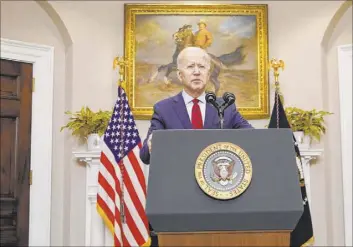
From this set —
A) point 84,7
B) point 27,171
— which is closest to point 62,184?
point 27,171

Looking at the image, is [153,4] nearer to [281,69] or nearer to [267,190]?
[281,69]

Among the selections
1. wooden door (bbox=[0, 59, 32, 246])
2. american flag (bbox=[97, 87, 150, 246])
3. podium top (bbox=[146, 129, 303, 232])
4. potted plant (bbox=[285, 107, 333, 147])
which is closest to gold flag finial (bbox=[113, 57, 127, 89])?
american flag (bbox=[97, 87, 150, 246])

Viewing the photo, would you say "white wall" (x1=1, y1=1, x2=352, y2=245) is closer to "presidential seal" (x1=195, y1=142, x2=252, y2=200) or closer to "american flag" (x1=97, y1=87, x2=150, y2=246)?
"american flag" (x1=97, y1=87, x2=150, y2=246)

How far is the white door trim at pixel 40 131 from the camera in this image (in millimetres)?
4883

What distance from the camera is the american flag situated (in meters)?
→ 4.42

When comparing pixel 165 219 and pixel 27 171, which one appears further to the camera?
pixel 27 171

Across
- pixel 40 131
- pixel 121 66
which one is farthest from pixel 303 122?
pixel 40 131

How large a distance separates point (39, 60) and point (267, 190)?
12.3 ft

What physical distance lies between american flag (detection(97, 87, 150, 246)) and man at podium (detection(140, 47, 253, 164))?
202cm

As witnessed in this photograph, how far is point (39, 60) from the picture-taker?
5.07 meters

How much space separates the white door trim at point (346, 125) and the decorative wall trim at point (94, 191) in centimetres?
32

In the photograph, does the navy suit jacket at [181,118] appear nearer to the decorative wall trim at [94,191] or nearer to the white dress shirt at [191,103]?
the white dress shirt at [191,103]

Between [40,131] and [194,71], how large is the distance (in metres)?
2.92

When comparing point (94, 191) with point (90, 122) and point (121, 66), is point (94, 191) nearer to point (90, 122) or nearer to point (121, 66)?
point (90, 122)
